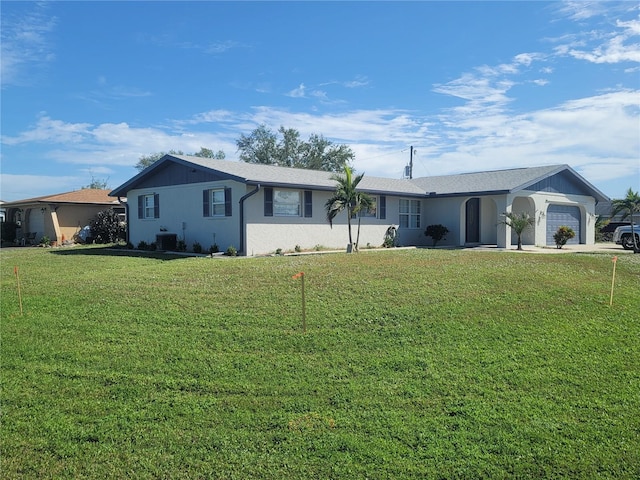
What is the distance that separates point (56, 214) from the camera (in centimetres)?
2678

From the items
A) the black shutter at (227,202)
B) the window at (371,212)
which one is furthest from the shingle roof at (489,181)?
the black shutter at (227,202)

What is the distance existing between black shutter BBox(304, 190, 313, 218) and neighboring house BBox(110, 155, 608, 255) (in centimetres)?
4

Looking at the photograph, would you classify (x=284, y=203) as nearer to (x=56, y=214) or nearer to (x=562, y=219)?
(x=56, y=214)

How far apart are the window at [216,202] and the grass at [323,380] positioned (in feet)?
27.7

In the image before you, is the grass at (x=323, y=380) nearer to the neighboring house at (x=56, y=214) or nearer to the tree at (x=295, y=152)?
the neighboring house at (x=56, y=214)

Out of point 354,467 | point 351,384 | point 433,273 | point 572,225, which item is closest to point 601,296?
point 433,273

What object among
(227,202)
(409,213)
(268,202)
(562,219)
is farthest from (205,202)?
(562,219)

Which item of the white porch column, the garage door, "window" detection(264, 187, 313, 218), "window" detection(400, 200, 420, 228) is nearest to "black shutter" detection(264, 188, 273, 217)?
"window" detection(264, 187, 313, 218)

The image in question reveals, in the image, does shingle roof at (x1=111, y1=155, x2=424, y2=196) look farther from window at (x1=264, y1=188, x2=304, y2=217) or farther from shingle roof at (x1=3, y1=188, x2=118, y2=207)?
shingle roof at (x1=3, y1=188, x2=118, y2=207)

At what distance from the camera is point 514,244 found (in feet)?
79.3

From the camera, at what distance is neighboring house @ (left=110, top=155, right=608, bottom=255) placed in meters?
18.6

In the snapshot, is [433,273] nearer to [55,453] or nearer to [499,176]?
[55,453]

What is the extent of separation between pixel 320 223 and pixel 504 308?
41.1 ft

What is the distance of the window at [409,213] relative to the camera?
24.7 meters
